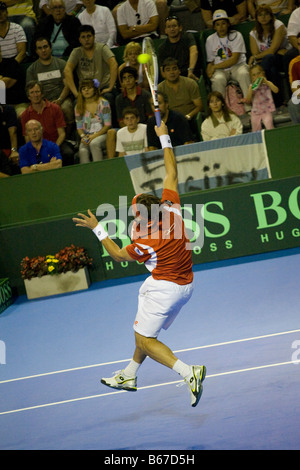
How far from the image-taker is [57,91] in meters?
13.1

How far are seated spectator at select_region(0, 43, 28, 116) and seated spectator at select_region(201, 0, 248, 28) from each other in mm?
4153

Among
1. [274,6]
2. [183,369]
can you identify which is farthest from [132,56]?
[183,369]

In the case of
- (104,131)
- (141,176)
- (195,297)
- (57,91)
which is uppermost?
(57,91)

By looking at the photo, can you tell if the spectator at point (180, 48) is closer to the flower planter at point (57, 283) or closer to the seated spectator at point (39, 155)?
the seated spectator at point (39, 155)

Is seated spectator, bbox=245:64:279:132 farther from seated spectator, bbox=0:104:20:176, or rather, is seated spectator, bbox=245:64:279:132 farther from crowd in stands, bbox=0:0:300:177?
seated spectator, bbox=0:104:20:176

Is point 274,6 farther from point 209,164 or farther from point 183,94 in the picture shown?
point 209,164

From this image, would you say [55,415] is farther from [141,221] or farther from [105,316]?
[105,316]

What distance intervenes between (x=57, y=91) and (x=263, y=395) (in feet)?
29.5

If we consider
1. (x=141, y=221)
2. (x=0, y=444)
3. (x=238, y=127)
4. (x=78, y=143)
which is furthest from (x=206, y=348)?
(x=78, y=143)

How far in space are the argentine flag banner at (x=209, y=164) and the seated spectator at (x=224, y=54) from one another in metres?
1.97

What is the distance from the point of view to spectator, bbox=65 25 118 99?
12.6 meters

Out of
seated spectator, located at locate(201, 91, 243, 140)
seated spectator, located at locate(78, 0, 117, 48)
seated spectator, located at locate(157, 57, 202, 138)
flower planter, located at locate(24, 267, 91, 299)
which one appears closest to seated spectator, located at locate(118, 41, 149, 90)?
seated spectator, located at locate(157, 57, 202, 138)

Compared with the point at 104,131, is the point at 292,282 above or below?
below

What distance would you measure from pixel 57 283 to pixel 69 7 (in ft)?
23.1
